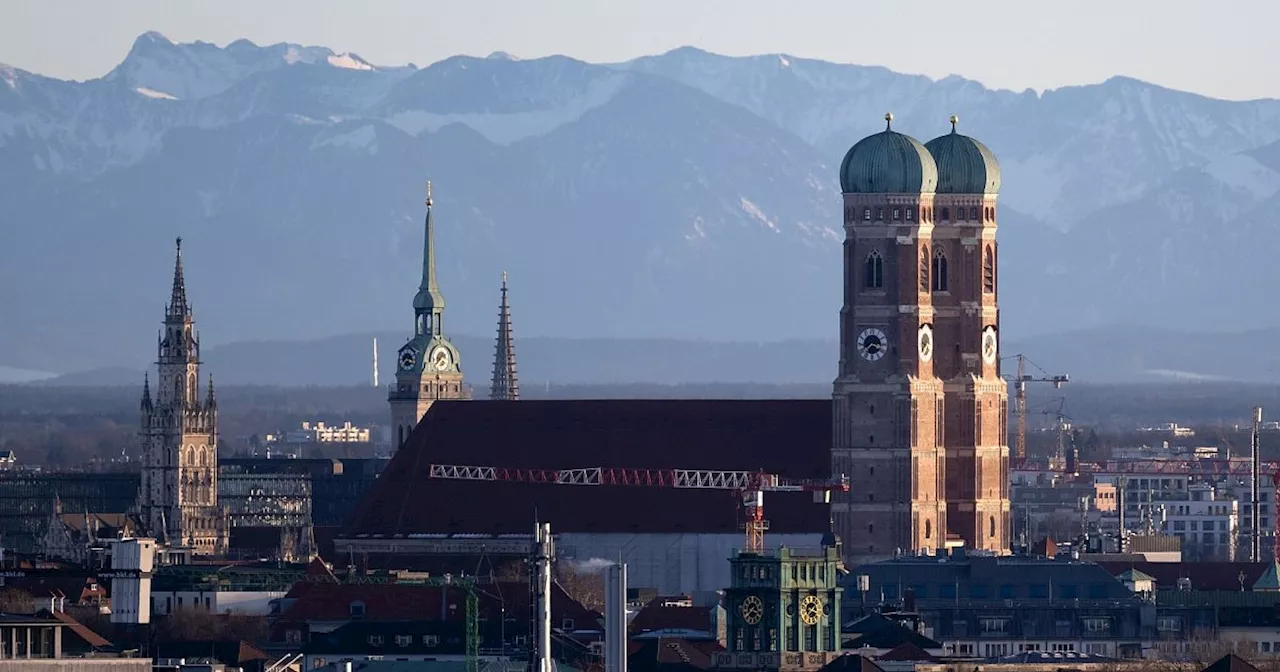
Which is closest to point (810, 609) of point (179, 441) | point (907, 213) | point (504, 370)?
point (907, 213)

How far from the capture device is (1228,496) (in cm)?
17562

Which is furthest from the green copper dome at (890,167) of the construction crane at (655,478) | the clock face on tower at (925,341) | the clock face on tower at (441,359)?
the clock face on tower at (441,359)

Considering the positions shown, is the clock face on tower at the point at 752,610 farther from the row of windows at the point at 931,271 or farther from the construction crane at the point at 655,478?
the row of windows at the point at 931,271

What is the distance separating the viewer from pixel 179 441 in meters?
153

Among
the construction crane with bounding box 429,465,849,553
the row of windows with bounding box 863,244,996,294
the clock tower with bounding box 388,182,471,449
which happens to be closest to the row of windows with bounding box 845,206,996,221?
the row of windows with bounding box 863,244,996,294

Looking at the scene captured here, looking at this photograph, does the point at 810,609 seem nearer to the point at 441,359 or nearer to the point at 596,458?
the point at 596,458

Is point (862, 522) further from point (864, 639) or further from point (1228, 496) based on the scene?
A: point (1228, 496)

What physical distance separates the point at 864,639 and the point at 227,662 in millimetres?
10864

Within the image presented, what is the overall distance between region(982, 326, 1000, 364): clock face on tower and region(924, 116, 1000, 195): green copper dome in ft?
11.1

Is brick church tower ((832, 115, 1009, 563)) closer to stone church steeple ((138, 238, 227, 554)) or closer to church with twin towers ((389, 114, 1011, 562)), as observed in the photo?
church with twin towers ((389, 114, 1011, 562))

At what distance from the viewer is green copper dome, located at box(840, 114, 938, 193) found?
406 feet

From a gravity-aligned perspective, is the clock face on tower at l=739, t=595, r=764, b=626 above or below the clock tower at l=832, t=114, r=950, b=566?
below

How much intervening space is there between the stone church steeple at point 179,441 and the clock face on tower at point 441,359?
288 inches

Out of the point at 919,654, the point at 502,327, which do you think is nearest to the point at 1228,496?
the point at 502,327
